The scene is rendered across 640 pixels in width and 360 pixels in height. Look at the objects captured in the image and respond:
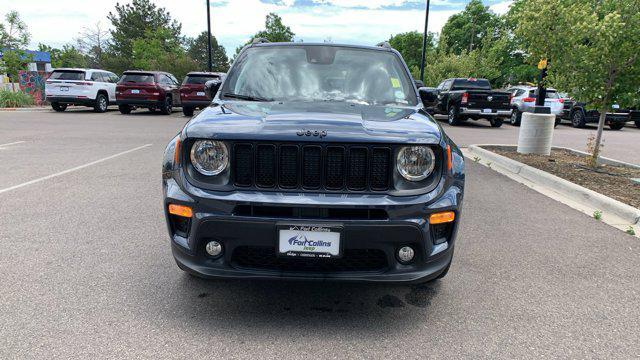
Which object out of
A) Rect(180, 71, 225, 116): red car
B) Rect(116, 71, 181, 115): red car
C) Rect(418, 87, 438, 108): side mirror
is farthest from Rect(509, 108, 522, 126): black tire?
Rect(418, 87, 438, 108): side mirror

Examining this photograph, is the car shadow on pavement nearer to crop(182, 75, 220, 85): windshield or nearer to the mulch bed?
the mulch bed

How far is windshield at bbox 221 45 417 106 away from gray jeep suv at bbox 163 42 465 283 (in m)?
0.84

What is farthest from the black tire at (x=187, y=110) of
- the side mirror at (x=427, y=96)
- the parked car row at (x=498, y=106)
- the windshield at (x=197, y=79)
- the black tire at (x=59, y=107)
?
the side mirror at (x=427, y=96)

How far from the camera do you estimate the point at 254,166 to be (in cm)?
258

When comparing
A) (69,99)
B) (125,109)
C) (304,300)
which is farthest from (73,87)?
(304,300)

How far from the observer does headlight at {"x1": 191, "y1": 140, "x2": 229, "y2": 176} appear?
2625 mm

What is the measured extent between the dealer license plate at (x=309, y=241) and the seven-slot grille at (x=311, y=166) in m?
0.25

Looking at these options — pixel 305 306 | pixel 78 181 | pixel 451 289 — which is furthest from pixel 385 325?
pixel 78 181

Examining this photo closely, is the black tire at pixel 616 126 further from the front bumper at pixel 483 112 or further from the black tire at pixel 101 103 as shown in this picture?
the black tire at pixel 101 103

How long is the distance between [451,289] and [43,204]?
4.62 m

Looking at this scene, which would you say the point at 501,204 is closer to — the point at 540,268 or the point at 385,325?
the point at 540,268

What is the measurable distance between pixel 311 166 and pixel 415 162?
2.02 feet

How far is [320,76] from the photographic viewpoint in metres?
3.78

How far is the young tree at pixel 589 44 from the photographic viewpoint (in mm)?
7070
